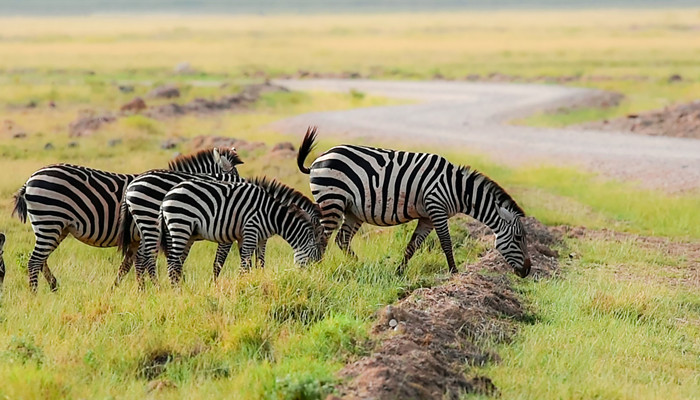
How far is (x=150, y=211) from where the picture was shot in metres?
10.2

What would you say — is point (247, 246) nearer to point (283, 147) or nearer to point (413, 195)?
point (413, 195)

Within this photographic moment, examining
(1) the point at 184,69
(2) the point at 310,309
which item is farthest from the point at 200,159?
(1) the point at 184,69

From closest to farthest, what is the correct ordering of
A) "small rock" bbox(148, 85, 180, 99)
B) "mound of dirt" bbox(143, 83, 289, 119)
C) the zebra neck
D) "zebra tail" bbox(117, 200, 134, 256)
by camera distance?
"zebra tail" bbox(117, 200, 134, 256) → the zebra neck → "mound of dirt" bbox(143, 83, 289, 119) → "small rock" bbox(148, 85, 180, 99)

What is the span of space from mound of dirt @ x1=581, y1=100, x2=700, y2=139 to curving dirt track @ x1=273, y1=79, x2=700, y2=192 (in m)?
1.10

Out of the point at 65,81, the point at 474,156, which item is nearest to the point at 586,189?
the point at 474,156

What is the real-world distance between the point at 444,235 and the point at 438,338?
309cm

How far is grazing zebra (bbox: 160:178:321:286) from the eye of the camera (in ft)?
32.2

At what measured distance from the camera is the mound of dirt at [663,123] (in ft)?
81.7

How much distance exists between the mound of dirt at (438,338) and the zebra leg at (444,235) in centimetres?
41

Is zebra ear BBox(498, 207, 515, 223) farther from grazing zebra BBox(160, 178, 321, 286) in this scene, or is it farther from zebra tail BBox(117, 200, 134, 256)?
zebra tail BBox(117, 200, 134, 256)

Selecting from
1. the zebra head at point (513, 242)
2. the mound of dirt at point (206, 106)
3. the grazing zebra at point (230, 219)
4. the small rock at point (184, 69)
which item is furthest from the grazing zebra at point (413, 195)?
the small rock at point (184, 69)

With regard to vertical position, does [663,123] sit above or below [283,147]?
above

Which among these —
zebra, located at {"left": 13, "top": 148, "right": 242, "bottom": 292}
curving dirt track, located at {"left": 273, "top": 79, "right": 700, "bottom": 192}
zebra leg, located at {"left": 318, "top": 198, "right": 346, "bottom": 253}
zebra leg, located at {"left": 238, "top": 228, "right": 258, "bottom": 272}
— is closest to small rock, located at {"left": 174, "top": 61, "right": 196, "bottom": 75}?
curving dirt track, located at {"left": 273, "top": 79, "right": 700, "bottom": 192}

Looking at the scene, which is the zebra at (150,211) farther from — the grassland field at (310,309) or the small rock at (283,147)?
the small rock at (283,147)
